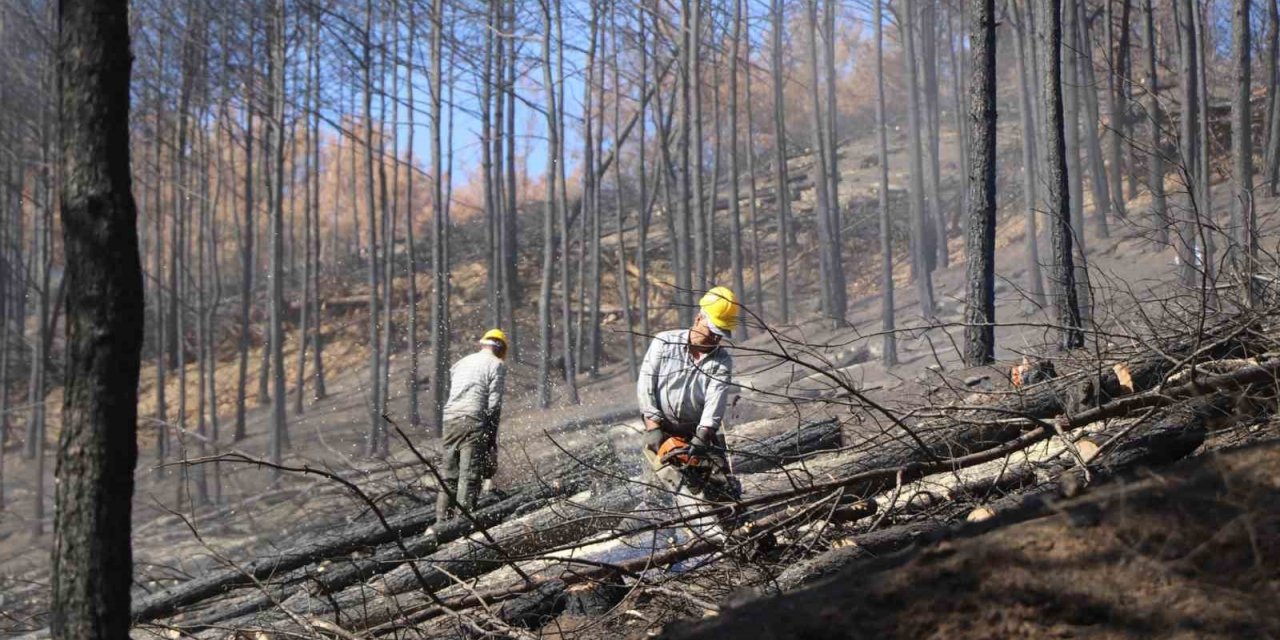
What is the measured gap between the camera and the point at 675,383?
6.37 m

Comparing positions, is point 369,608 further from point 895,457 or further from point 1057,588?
point 1057,588

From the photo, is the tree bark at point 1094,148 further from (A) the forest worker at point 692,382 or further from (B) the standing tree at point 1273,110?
(A) the forest worker at point 692,382

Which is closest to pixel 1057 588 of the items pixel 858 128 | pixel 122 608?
pixel 122 608

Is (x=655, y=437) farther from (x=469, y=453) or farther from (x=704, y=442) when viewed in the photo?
(x=469, y=453)

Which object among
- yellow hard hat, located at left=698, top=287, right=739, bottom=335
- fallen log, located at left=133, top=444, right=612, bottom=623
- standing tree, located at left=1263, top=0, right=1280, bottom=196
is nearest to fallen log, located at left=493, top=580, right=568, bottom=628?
yellow hard hat, located at left=698, top=287, right=739, bottom=335

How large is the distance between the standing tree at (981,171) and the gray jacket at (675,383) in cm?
455

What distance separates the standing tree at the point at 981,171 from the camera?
1023cm

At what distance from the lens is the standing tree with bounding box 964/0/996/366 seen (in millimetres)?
10234

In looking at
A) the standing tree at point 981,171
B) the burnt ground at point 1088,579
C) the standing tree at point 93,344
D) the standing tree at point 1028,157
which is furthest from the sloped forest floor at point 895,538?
the standing tree at point 1028,157

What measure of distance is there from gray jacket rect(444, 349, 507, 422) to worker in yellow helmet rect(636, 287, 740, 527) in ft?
10.0

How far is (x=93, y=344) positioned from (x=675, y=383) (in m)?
3.27

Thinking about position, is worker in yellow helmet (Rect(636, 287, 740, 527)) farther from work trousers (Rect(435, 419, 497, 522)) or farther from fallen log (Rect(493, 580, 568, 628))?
work trousers (Rect(435, 419, 497, 522))

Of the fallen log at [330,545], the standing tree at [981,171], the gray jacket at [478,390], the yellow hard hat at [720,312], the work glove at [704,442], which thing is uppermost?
the standing tree at [981,171]

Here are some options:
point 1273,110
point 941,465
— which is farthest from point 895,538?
point 1273,110
